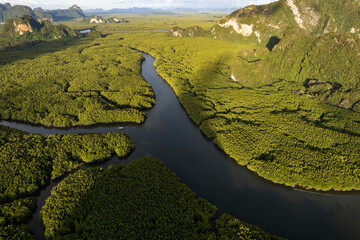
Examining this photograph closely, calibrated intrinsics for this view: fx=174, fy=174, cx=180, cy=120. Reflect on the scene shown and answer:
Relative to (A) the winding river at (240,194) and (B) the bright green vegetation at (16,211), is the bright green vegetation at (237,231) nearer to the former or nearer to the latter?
(A) the winding river at (240,194)

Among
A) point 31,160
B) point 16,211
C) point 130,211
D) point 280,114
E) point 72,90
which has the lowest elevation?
point 16,211

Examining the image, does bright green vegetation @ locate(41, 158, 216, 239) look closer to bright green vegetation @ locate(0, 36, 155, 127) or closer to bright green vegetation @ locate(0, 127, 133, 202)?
bright green vegetation @ locate(0, 127, 133, 202)

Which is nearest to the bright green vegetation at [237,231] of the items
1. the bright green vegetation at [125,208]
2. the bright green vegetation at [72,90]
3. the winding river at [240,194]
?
the bright green vegetation at [125,208]

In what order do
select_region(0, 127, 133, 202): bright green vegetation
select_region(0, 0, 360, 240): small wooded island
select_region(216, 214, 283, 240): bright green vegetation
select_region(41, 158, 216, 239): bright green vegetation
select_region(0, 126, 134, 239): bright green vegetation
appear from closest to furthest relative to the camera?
select_region(216, 214, 283, 240): bright green vegetation, select_region(41, 158, 216, 239): bright green vegetation, select_region(0, 0, 360, 240): small wooded island, select_region(0, 126, 134, 239): bright green vegetation, select_region(0, 127, 133, 202): bright green vegetation

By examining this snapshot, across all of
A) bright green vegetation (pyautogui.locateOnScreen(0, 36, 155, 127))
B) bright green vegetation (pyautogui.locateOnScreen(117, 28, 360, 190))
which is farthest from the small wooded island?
bright green vegetation (pyautogui.locateOnScreen(0, 36, 155, 127))

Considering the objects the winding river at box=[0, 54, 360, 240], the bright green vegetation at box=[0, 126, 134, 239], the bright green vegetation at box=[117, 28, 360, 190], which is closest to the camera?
the bright green vegetation at box=[0, 126, 134, 239]

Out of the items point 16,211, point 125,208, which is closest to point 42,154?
point 16,211

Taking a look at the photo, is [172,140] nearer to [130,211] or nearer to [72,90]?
[130,211]
